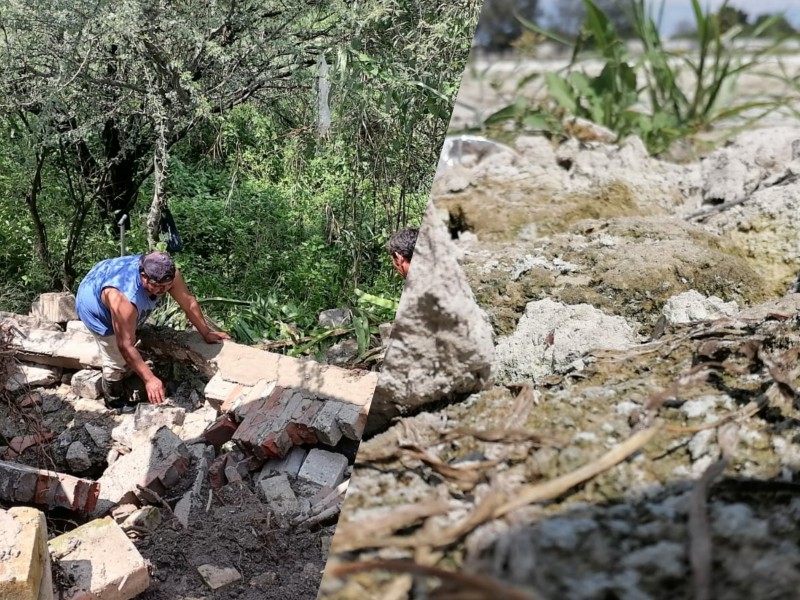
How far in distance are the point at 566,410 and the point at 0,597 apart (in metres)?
1.62

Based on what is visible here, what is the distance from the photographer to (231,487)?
247 cm

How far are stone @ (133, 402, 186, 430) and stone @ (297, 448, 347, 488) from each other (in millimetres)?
627

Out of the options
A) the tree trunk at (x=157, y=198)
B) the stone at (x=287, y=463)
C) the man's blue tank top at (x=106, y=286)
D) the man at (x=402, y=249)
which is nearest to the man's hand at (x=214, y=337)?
the man's blue tank top at (x=106, y=286)

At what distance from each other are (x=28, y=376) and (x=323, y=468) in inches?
54.1

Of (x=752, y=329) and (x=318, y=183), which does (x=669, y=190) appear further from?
(x=318, y=183)

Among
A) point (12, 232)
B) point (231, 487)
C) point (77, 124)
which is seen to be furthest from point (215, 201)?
point (231, 487)

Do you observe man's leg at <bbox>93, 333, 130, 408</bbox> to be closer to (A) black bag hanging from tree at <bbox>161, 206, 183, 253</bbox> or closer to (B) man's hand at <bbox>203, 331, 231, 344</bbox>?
(B) man's hand at <bbox>203, 331, 231, 344</bbox>

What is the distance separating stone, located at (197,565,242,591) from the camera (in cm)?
210

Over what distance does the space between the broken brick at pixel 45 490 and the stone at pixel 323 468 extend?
0.67 metres

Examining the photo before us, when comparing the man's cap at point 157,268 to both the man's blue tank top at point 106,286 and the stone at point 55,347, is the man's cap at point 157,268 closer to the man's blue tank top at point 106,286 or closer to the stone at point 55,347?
the man's blue tank top at point 106,286

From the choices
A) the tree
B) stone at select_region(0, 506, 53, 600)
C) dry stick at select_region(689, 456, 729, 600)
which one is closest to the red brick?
stone at select_region(0, 506, 53, 600)

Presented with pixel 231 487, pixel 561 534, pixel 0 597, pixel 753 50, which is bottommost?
pixel 231 487

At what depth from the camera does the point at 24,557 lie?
5.15 ft

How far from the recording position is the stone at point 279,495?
2348mm
